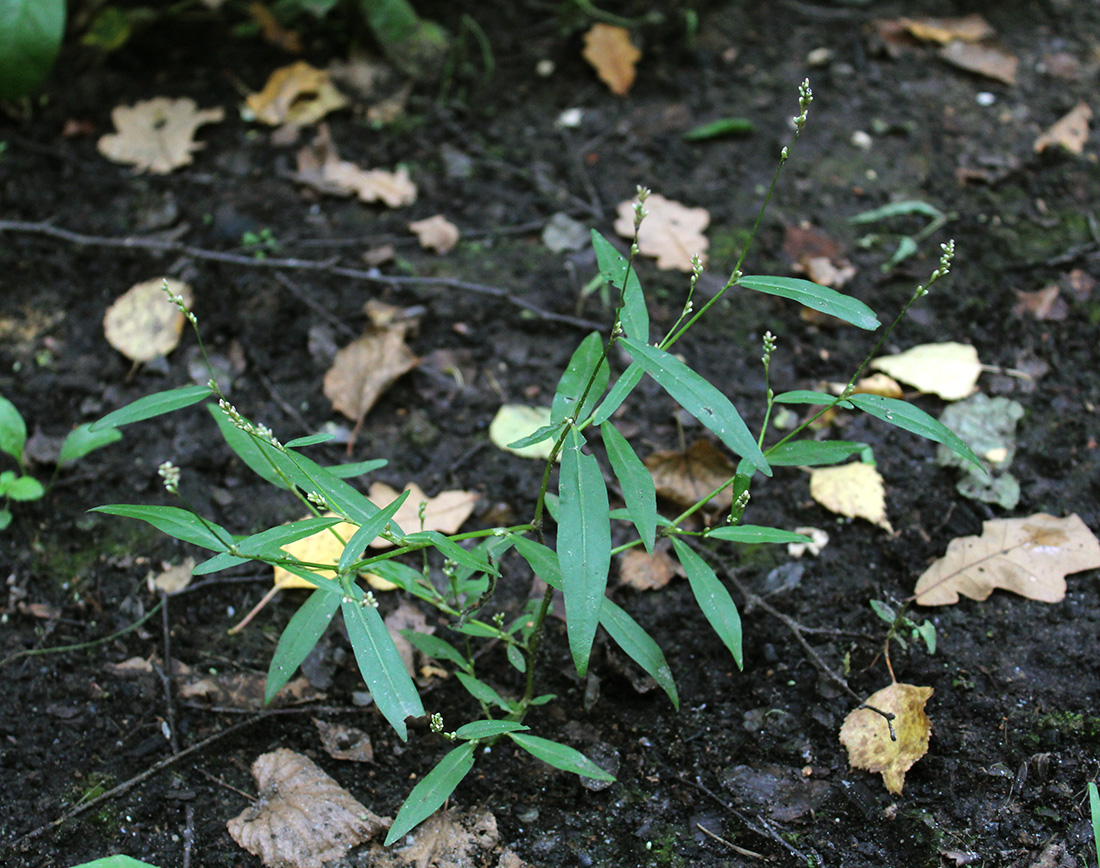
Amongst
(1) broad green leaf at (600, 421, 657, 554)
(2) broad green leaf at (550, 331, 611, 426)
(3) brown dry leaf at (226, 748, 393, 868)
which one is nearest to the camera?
(1) broad green leaf at (600, 421, 657, 554)

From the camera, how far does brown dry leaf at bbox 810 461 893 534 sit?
6.49 ft

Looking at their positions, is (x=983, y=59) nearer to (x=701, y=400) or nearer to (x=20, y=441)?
(x=701, y=400)

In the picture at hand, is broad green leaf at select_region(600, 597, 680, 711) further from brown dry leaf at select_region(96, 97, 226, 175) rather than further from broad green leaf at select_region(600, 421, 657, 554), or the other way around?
brown dry leaf at select_region(96, 97, 226, 175)

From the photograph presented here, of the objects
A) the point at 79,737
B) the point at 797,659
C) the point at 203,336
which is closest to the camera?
the point at 79,737

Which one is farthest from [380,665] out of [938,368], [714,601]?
[938,368]

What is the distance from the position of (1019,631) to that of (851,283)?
1.18m

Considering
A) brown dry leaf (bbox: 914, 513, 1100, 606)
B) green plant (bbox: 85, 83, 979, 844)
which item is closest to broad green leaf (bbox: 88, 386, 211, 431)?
green plant (bbox: 85, 83, 979, 844)

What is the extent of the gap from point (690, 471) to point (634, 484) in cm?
86

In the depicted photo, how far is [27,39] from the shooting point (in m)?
2.56

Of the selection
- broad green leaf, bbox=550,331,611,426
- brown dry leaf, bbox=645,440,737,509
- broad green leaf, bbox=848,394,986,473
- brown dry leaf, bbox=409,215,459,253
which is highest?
broad green leaf, bbox=848,394,986,473

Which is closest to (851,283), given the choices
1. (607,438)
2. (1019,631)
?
(1019,631)

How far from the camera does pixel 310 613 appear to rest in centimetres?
Result: 144

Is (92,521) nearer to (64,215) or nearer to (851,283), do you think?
(64,215)

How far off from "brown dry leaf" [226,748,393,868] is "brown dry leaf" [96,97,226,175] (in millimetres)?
2238
